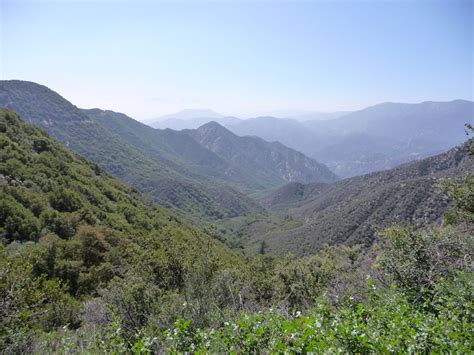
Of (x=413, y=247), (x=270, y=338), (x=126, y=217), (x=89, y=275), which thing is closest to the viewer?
(x=270, y=338)

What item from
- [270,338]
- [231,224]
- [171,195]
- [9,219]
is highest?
[270,338]

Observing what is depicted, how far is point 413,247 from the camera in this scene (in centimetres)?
1020

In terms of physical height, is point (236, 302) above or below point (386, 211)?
above

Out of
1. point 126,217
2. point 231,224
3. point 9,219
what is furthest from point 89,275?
point 231,224

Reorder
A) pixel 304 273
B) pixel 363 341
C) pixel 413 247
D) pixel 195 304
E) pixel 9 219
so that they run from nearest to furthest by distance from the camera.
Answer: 1. pixel 363 341
2. pixel 195 304
3. pixel 413 247
4. pixel 304 273
5. pixel 9 219

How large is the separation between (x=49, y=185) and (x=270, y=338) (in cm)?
4441

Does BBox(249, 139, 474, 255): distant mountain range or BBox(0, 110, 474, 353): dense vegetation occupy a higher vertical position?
BBox(0, 110, 474, 353): dense vegetation

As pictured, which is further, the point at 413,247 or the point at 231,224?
the point at 231,224

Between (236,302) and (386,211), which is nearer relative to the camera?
(236,302)

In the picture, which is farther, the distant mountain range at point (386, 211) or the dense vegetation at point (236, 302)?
the distant mountain range at point (386, 211)

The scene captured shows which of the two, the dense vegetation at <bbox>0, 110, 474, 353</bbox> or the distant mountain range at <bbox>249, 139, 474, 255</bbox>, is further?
the distant mountain range at <bbox>249, 139, 474, 255</bbox>

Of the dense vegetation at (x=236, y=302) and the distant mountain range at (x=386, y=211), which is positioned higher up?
the dense vegetation at (x=236, y=302)

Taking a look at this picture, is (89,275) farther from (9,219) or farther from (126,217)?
(126,217)

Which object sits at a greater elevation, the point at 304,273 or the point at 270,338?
the point at 270,338
